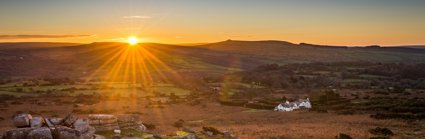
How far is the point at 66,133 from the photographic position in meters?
28.0

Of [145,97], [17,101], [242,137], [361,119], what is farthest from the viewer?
[145,97]

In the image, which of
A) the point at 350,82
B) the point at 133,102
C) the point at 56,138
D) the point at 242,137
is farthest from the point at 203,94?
the point at 56,138

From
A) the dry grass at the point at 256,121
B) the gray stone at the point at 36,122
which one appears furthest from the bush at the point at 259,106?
the gray stone at the point at 36,122

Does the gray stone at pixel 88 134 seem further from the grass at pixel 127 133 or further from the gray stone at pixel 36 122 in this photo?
the gray stone at pixel 36 122

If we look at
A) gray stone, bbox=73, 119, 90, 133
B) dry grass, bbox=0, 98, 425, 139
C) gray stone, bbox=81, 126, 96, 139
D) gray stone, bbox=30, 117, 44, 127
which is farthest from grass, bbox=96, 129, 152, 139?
dry grass, bbox=0, 98, 425, 139

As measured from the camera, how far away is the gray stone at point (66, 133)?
27.9m

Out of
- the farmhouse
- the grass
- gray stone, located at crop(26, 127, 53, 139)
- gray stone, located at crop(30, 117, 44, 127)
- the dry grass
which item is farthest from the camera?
the farmhouse

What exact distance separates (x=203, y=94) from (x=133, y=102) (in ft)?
90.5

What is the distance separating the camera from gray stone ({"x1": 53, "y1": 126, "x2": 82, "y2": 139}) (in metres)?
27.9

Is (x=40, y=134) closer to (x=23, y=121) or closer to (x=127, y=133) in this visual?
(x=23, y=121)

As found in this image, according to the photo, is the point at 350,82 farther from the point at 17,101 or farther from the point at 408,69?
the point at 17,101

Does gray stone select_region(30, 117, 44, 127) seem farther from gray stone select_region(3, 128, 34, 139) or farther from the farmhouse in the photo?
the farmhouse

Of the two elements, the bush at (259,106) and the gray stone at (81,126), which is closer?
the gray stone at (81,126)

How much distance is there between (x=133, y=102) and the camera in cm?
10488
